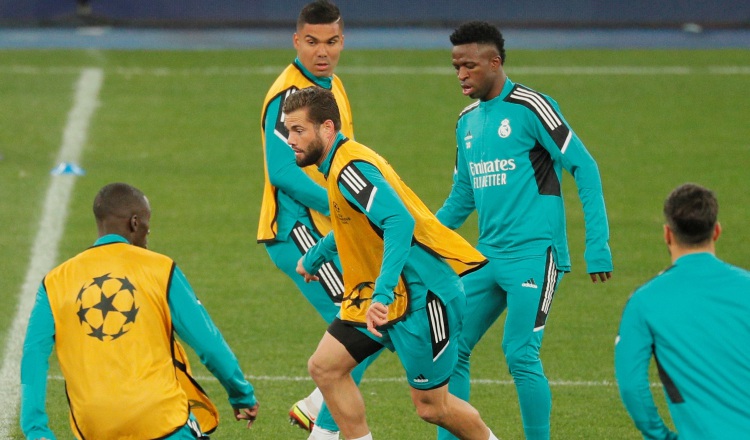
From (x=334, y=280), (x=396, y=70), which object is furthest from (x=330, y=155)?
(x=396, y=70)

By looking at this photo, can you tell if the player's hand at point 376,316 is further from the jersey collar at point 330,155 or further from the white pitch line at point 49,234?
the white pitch line at point 49,234

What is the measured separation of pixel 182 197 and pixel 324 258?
24.8 feet

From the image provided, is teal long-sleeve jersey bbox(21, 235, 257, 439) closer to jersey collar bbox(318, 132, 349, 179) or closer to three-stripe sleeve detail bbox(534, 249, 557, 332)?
jersey collar bbox(318, 132, 349, 179)

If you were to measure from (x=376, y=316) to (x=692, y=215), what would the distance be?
5.17 ft

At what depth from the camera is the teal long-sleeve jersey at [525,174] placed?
6633 mm

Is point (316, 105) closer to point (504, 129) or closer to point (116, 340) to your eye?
point (504, 129)

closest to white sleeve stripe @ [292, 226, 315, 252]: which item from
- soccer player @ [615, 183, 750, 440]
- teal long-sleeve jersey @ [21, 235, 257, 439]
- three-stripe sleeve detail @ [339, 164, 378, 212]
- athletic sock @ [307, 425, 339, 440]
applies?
athletic sock @ [307, 425, 339, 440]

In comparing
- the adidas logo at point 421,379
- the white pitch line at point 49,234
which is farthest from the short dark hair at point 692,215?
the white pitch line at point 49,234

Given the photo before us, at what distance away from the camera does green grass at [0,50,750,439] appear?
842 centimetres

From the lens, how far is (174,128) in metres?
16.7

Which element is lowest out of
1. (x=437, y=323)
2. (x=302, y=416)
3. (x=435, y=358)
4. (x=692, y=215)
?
(x=302, y=416)

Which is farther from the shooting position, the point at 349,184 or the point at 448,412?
the point at 448,412

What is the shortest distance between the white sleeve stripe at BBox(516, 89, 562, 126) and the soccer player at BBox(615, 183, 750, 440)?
201 cm

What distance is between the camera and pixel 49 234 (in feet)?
40.7
